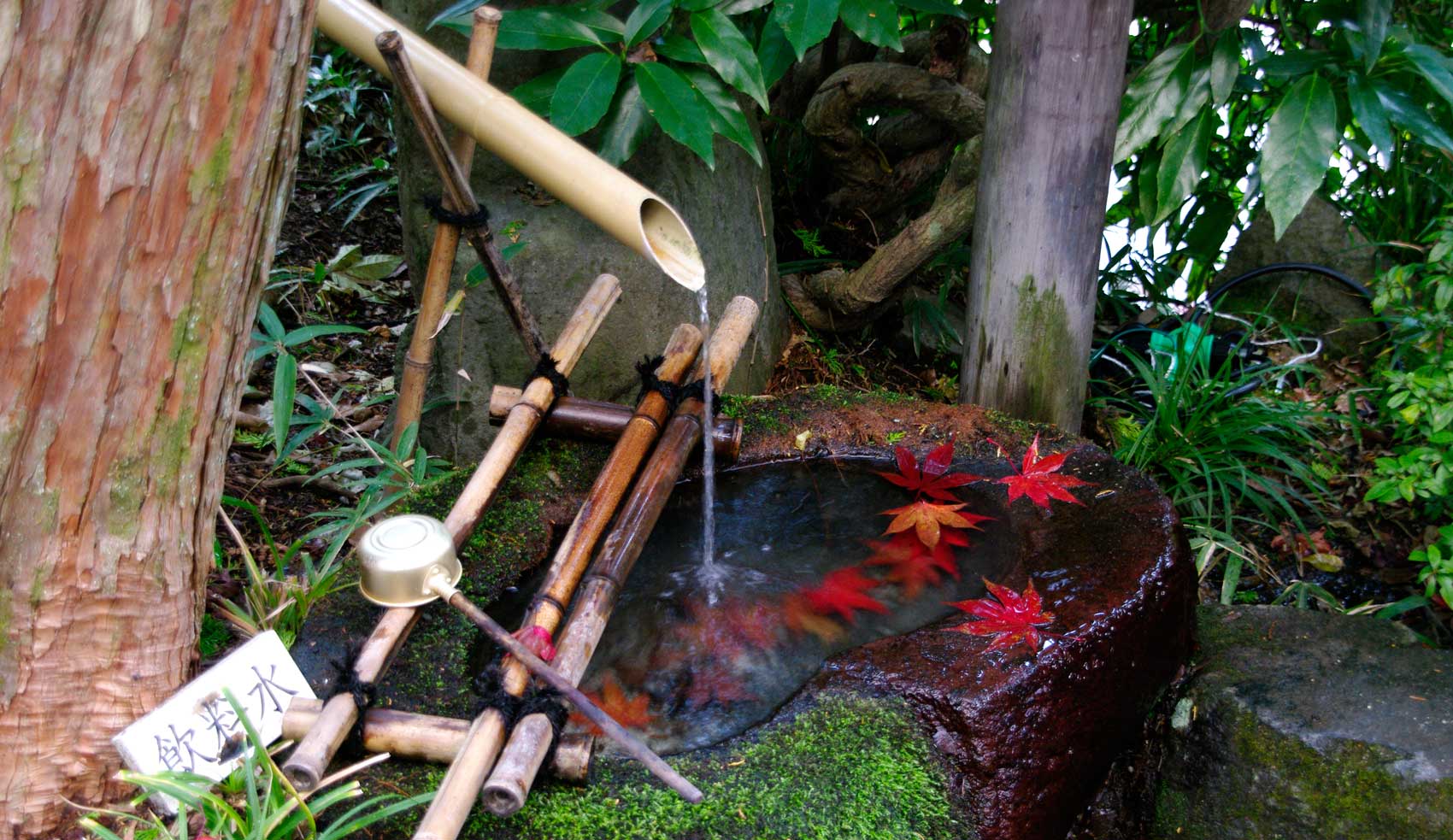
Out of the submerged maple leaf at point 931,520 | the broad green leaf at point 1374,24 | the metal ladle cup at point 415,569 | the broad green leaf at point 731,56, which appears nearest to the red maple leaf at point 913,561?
the submerged maple leaf at point 931,520

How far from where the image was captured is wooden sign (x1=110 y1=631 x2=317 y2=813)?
177 cm

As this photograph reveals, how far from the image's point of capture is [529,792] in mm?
1710

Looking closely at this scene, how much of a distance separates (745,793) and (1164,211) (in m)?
2.07

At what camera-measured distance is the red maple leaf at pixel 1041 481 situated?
252 cm

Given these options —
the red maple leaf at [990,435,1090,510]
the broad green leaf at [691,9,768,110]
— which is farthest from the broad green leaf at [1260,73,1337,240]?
the broad green leaf at [691,9,768,110]

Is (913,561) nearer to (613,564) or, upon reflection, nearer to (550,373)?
(613,564)

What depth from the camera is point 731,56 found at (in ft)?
8.25

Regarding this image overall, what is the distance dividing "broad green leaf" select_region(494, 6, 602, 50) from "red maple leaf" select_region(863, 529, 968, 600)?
1.41 metres

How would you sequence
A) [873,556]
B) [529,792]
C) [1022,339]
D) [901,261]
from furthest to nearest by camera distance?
[901,261]
[1022,339]
[873,556]
[529,792]

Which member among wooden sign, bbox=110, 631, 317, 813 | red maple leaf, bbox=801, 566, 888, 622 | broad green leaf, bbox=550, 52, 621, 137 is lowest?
wooden sign, bbox=110, 631, 317, 813

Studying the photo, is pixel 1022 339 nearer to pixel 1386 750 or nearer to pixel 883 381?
pixel 883 381

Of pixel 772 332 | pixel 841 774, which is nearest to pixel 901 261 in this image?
pixel 772 332

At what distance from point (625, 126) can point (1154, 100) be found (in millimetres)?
1450

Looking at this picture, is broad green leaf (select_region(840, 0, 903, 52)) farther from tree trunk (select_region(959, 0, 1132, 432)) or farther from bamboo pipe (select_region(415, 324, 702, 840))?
bamboo pipe (select_region(415, 324, 702, 840))
